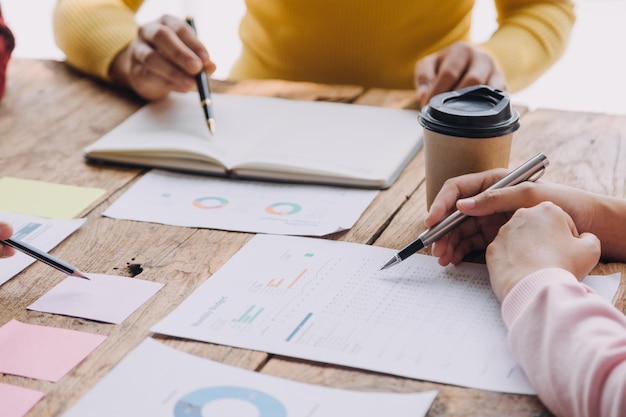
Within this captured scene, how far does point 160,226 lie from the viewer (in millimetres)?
1121

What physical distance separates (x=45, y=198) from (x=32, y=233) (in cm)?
12

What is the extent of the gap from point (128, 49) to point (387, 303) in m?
0.92

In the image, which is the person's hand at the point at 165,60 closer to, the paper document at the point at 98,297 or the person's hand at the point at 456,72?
the person's hand at the point at 456,72

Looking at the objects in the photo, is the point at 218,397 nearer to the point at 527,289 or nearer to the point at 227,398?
the point at 227,398

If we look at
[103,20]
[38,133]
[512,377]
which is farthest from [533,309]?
[103,20]

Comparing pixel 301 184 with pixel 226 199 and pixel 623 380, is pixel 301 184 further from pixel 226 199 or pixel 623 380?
pixel 623 380

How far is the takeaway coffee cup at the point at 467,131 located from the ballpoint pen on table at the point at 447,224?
0.06 metres

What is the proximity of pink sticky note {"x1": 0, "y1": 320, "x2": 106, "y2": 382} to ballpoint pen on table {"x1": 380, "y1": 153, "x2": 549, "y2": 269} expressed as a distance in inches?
13.9

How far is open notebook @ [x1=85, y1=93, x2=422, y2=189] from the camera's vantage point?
1.24 m

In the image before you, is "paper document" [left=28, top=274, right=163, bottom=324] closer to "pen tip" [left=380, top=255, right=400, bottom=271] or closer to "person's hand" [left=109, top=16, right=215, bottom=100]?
"pen tip" [left=380, top=255, right=400, bottom=271]

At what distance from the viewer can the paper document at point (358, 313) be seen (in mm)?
800

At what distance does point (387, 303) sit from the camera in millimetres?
900

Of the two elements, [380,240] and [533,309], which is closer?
[533,309]

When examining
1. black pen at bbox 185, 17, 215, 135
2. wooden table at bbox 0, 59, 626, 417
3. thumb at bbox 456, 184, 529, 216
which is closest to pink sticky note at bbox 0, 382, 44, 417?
wooden table at bbox 0, 59, 626, 417
